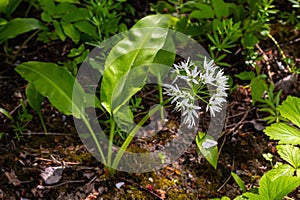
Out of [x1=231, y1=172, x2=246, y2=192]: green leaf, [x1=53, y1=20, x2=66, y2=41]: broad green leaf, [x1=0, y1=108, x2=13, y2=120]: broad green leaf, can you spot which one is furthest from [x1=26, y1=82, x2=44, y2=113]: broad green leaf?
[x1=231, y1=172, x2=246, y2=192]: green leaf

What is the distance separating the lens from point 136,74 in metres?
1.77

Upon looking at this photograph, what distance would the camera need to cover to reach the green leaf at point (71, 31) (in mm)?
2057

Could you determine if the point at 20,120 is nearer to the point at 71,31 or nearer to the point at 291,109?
the point at 71,31

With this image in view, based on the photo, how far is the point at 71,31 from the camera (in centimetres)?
207

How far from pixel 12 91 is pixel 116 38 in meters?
0.55

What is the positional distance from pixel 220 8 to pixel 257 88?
0.39 m

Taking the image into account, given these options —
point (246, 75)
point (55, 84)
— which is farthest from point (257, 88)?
point (55, 84)

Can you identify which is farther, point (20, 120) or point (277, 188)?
point (20, 120)

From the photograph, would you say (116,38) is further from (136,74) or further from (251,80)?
(251,80)

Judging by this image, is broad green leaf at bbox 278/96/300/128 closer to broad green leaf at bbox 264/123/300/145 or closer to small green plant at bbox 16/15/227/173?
broad green leaf at bbox 264/123/300/145

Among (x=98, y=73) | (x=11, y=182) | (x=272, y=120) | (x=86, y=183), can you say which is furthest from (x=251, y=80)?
(x=11, y=182)

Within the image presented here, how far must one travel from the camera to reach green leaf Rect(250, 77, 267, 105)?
6.54 feet

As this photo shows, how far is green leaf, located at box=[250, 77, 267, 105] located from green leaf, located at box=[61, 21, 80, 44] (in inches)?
31.7

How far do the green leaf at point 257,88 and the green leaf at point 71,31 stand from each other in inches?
31.7
